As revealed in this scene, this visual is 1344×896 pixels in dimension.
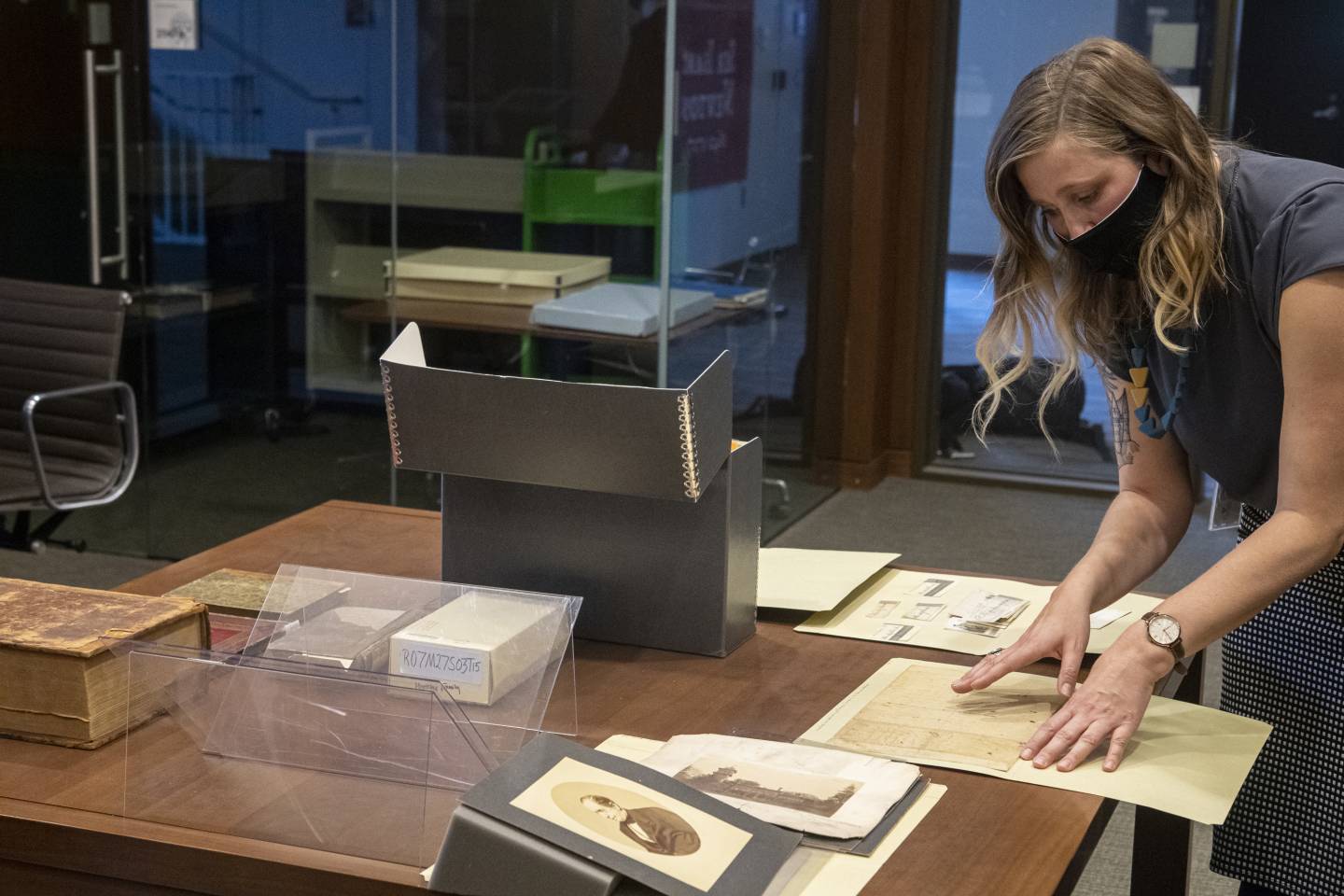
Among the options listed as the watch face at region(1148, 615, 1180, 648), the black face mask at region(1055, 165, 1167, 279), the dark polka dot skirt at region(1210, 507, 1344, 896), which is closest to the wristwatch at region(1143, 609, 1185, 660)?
the watch face at region(1148, 615, 1180, 648)

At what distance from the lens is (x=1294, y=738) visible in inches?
67.6

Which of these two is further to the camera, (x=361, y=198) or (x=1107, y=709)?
(x=361, y=198)

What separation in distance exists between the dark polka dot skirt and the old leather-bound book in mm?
1200

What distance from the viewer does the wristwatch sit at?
149cm

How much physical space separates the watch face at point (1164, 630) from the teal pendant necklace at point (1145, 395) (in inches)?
10.8

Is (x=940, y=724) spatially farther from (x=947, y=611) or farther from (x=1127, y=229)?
(x=1127, y=229)

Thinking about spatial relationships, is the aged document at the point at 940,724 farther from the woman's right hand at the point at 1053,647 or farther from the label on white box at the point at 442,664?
A: the label on white box at the point at 442,664

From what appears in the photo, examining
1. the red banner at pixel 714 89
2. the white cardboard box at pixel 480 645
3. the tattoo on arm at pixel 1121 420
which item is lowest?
the white cardboard box at pixel 480 645

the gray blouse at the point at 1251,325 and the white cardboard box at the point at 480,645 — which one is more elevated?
the gray blouse at the point at 1251,325

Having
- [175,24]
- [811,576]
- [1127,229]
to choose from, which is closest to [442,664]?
[811,576]

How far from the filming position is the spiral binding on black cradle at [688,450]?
157 cm

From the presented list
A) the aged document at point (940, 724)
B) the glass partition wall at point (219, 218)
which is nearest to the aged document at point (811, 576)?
the aged document at point (940, 724)

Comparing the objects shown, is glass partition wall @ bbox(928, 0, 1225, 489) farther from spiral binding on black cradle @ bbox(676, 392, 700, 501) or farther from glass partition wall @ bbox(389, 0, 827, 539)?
spiral binding on black cradle @ bbox(676, 392, 700, 501)

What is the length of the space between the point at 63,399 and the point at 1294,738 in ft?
10.2
